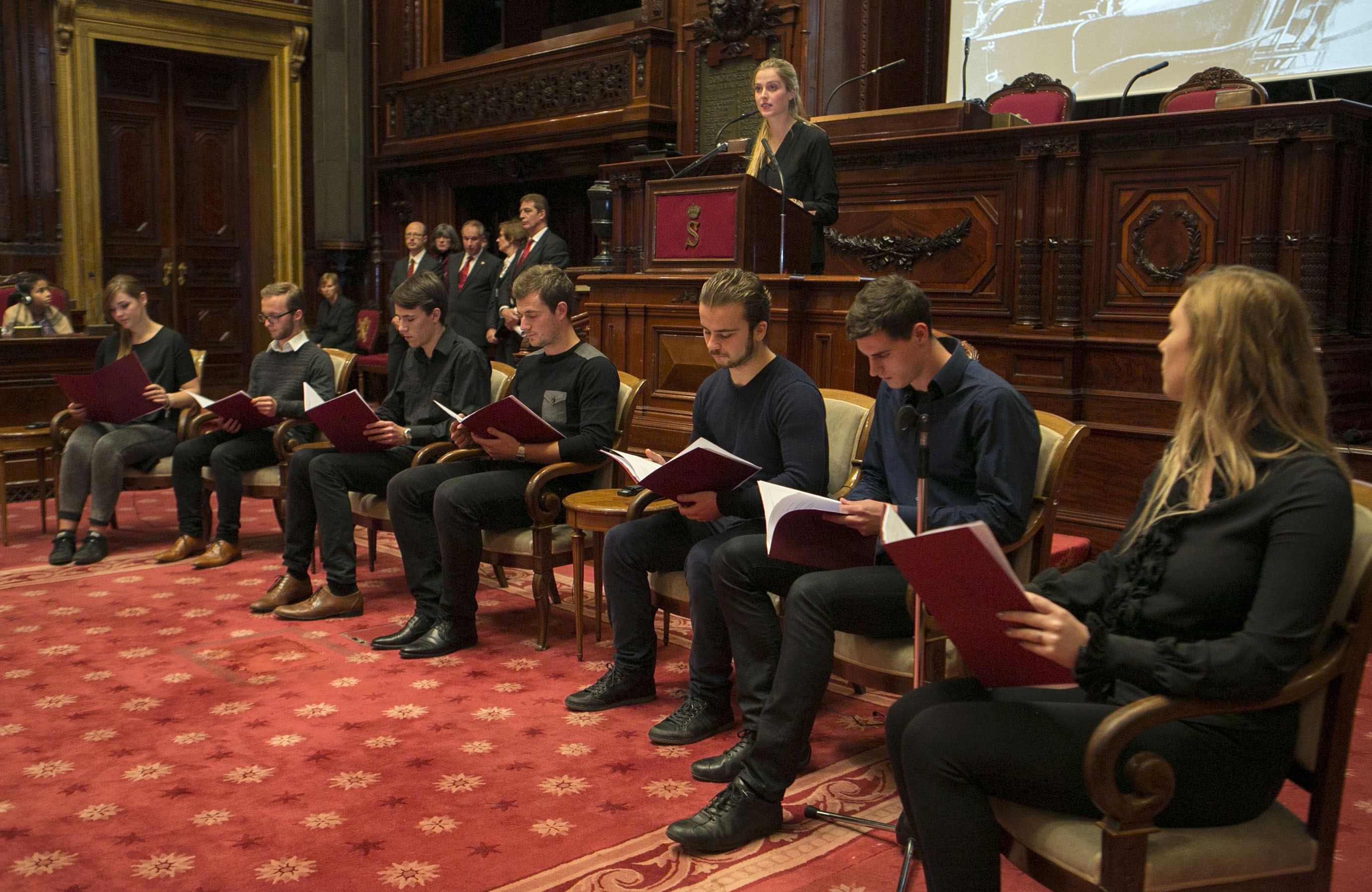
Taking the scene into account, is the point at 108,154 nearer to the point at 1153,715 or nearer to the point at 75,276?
the point at 75,276

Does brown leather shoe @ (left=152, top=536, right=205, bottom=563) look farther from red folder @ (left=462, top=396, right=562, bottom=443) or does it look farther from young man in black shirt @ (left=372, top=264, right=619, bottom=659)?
red folder @ (left=462, top=396, right=562, bottom=443)

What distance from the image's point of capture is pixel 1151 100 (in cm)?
678

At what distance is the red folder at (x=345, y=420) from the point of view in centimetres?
396

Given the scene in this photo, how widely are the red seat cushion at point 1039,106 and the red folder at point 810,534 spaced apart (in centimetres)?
400

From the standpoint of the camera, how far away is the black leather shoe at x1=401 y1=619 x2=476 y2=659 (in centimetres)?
371

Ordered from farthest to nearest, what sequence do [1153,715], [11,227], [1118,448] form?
[11,227] → [1118,448] → [1153,715]

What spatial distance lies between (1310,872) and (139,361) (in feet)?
16.1

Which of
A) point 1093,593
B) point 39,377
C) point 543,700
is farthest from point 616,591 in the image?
point 39,377

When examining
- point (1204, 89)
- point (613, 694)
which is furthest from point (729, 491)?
point (1204, 89)

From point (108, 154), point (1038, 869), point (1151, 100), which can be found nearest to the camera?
point (1038, 869)

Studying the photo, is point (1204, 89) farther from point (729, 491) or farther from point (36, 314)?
point (36, 314)

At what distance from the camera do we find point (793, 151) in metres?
4.50

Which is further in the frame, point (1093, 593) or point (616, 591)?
point (616, 591)

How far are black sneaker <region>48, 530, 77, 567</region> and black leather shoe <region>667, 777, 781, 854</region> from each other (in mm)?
3545
